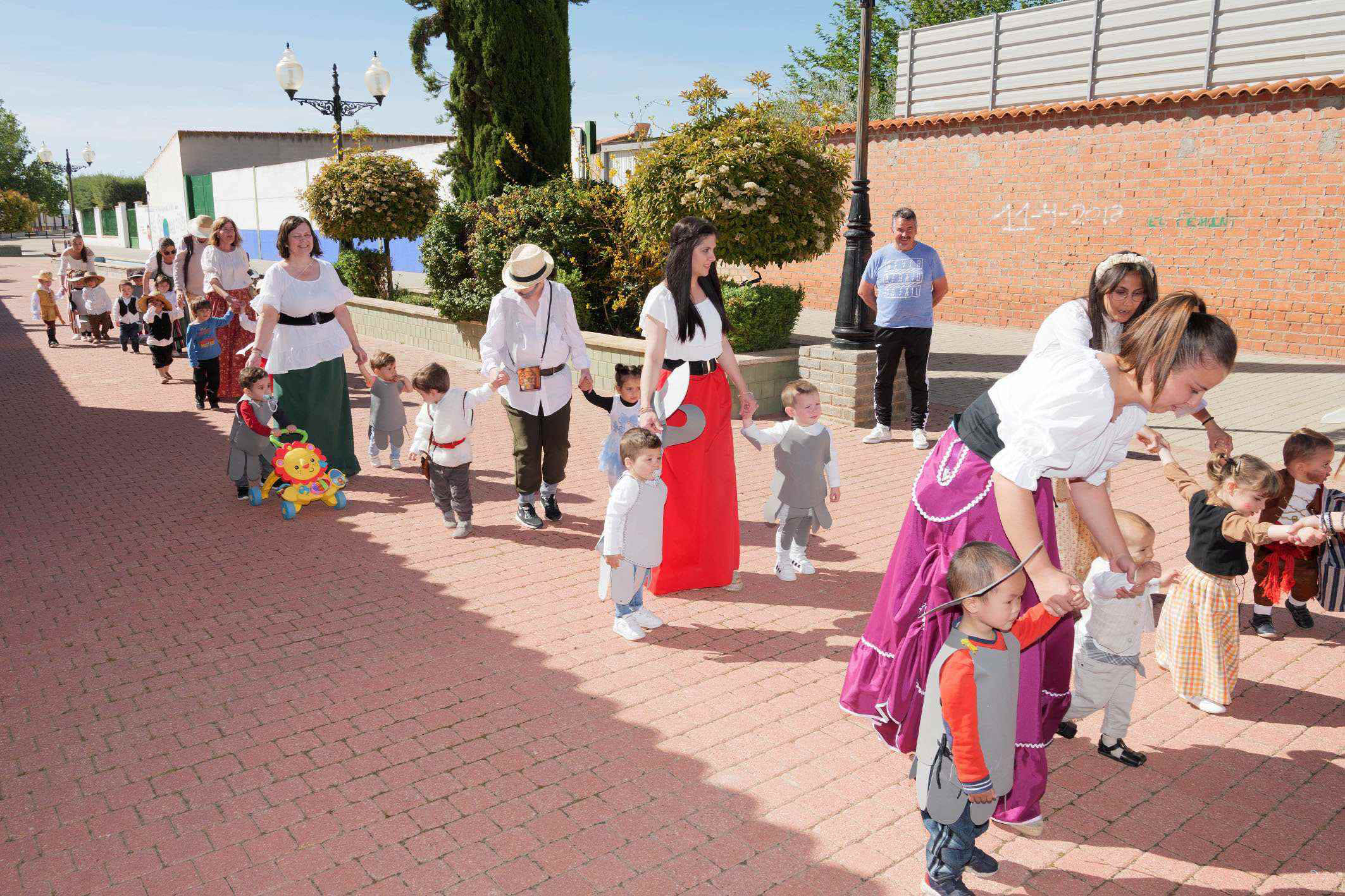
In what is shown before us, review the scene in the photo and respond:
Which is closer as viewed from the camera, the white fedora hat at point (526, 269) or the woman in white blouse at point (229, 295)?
the white fedora hat at point (526, 269)

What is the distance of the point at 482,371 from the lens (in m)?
6.60

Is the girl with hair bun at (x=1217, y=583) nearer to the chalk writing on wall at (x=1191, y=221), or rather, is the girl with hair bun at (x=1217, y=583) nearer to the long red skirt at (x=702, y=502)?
the long red skirt at (x=702, y=502)

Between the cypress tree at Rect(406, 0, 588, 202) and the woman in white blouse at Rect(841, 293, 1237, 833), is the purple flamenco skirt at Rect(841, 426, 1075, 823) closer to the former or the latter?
the woman in white blouse at Rect(841, 293, 1237, 833)

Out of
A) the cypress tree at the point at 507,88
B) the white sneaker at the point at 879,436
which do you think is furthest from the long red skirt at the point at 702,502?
the cypress tree at the point at 507,88

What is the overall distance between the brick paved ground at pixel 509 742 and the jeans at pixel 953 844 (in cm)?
23

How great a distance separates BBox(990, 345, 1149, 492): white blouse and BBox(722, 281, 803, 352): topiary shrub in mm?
7688

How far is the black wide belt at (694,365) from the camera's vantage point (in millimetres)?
5535

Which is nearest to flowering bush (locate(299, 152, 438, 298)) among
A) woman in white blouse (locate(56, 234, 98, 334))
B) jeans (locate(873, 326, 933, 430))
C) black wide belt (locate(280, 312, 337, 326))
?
woman in white blouse (locate(56, 234, 98, 334))

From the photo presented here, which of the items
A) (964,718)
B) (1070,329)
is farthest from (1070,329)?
(964,718)

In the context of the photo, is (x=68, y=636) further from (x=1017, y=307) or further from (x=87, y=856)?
(x=1017, y=307)

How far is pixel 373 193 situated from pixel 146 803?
47.3 ft

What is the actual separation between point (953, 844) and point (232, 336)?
10881 millimetres

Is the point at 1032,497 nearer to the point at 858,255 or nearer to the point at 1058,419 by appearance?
the point at 1058,419

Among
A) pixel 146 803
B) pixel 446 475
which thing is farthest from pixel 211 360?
pixel 146 803
